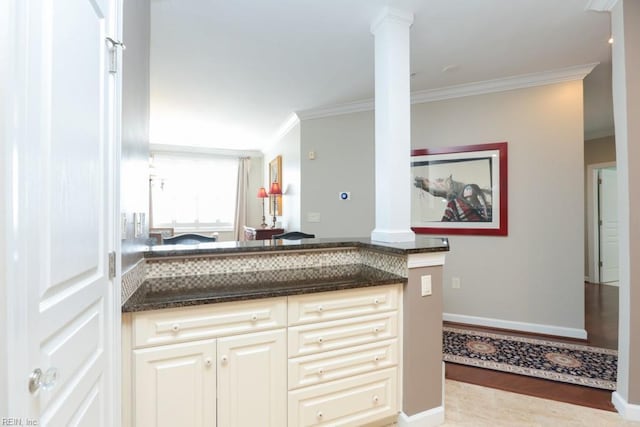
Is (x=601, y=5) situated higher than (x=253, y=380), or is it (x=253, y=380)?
(x=601, y=5)

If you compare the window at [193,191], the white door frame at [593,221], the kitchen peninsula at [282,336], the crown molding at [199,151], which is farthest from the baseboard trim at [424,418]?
the crown molding at [199,151]

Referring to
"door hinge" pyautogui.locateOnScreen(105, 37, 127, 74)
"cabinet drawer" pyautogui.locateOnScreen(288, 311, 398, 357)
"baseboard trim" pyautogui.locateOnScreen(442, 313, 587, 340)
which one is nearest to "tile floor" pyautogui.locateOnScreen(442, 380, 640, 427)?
"cabinet drawer" pyautogui.locateOnScreen(288, 311, 398, 357)

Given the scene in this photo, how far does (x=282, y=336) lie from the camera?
1.51 metres

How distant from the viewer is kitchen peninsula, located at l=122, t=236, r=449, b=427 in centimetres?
130

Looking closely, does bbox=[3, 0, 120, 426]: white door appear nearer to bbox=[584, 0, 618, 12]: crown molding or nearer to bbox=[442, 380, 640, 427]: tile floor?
bbox=[442, 380, 640, 427]: tile floor

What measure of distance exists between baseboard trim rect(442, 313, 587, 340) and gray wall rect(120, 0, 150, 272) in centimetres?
327

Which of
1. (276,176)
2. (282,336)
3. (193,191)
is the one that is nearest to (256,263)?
(282,336)

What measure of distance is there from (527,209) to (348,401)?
276 cm

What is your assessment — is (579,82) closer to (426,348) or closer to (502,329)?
(502,329)

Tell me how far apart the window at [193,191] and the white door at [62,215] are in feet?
18.4

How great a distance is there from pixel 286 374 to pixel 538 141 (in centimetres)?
333

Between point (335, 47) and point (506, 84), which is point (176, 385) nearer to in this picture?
point (335, 47)

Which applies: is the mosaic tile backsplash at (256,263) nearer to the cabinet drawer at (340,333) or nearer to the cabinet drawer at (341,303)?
the cabinet drawer at (341,303)

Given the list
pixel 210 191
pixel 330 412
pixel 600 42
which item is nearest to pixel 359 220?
pixel 330 412
